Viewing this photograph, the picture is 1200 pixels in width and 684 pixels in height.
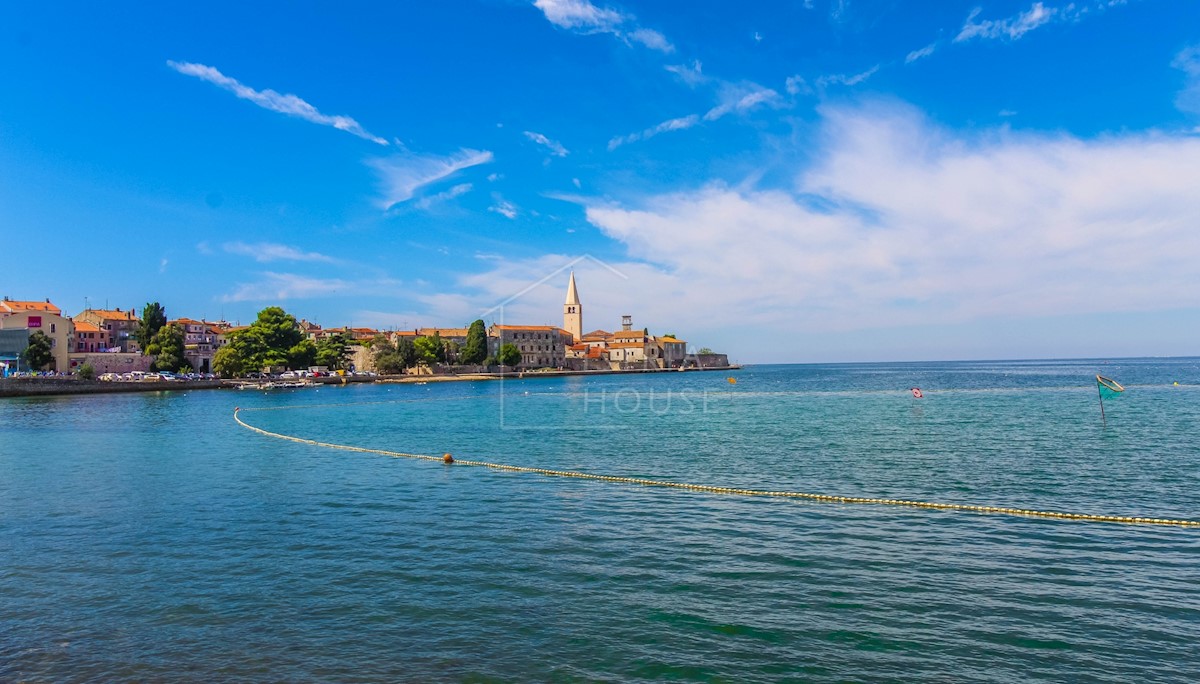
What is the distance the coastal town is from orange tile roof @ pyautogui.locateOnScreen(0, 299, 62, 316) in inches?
10.1

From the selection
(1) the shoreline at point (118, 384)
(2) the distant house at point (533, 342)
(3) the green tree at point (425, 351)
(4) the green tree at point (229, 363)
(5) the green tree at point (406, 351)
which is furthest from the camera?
(2) the distant house at point (533, 342)

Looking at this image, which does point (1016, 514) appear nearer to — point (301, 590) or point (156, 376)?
point (301, 590)

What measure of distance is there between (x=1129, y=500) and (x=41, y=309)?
11563cm

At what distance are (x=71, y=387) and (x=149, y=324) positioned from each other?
31779 millimetres

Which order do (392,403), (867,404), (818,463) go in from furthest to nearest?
(392,403)
(867,404)
(818,463)

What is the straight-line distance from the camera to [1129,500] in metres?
15.8

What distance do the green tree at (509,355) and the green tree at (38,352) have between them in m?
64.5

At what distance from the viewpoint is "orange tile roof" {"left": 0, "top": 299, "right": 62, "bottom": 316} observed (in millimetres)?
87037

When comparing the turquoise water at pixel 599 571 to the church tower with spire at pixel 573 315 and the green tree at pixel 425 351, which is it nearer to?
the green tree at pixel 425 351

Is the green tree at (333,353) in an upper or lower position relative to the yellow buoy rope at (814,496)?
upper

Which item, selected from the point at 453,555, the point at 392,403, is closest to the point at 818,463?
the point at 453,555

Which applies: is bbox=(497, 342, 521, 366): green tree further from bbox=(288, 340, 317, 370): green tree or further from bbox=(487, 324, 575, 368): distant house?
bbox=(288, 340, 317, 370): green tree

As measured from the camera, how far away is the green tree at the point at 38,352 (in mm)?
81750

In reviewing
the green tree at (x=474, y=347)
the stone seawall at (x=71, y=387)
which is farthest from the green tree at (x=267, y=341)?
the green tree at (x=474, y=347)
